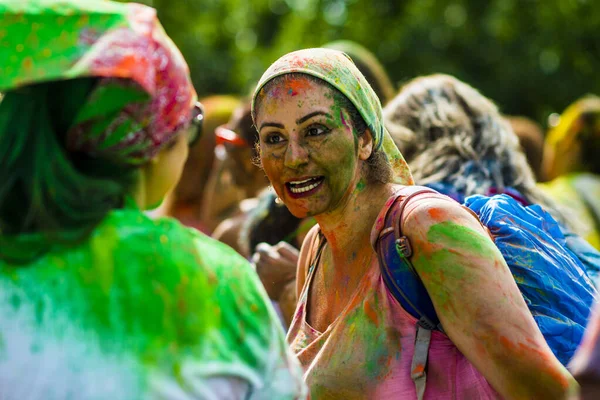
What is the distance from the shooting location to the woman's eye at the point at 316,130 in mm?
3328

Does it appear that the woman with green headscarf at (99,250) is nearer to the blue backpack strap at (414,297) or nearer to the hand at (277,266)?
the blue backpack strap at (414,297)

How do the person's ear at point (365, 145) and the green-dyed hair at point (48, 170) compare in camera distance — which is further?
the person's ear at point (365, 145)

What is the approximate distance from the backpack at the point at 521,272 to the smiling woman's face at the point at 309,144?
0.28 m

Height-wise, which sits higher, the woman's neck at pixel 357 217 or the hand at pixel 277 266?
the woman's neck at pixel 357 217

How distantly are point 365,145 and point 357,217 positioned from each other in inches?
10.4

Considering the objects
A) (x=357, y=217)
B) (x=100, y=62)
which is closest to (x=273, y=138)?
(x=357, y=217)

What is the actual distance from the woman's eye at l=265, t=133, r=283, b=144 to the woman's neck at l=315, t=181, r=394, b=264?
320 mm

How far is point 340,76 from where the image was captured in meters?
3.33

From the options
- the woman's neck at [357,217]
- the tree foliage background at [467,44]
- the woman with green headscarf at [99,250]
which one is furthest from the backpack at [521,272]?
the tree foliage background at [467,44]

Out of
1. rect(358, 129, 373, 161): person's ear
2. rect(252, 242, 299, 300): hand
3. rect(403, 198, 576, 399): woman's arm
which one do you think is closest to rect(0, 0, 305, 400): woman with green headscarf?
rect(403, 198, 576, 399): woman's arm

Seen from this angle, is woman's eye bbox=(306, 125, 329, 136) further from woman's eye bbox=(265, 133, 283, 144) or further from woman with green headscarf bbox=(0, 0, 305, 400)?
woman with green headscarf bbox=(0, 0, 305, 400)

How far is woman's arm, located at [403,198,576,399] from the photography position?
2783 mm

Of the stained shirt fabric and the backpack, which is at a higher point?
→ the stained shirt fabric

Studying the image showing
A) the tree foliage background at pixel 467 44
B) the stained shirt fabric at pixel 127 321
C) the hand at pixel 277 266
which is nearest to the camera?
the stained shirt fabric at pixel 127 321
